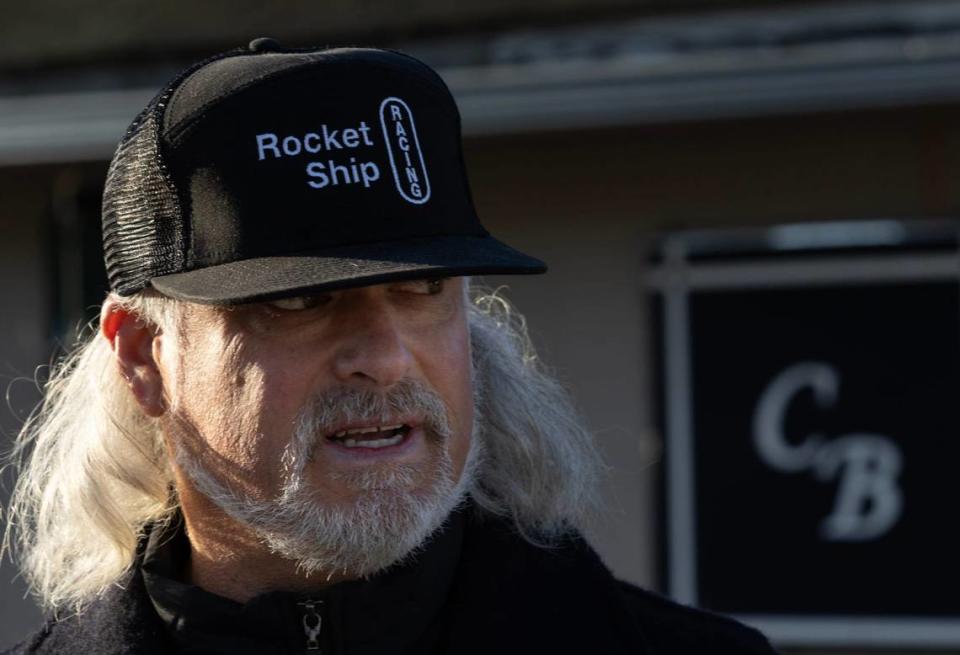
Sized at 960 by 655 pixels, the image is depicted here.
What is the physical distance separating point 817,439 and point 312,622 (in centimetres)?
261

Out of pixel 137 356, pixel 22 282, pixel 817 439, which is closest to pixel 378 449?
pixel 137 356

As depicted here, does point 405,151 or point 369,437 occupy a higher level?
point 405,151

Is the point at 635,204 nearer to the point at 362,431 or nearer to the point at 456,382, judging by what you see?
the point at 456,382

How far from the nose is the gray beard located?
0.03m

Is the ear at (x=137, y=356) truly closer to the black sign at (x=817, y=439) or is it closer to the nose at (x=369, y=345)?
the nose at (x=369, y=345)

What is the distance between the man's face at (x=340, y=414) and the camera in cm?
199

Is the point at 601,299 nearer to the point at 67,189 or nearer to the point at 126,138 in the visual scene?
the point at 67,189

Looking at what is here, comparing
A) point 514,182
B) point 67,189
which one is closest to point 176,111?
point 514,182

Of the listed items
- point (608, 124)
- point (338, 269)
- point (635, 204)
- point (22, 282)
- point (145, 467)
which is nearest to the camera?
point (338, 269)

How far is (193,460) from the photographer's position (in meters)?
2.19

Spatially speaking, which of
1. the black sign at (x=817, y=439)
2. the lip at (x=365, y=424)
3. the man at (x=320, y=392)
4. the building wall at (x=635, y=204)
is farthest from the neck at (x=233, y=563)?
the black sign at (x=817, y=439)

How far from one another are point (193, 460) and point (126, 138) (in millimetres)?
475

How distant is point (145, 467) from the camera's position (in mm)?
2406

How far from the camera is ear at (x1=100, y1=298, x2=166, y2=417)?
2.26 metres
